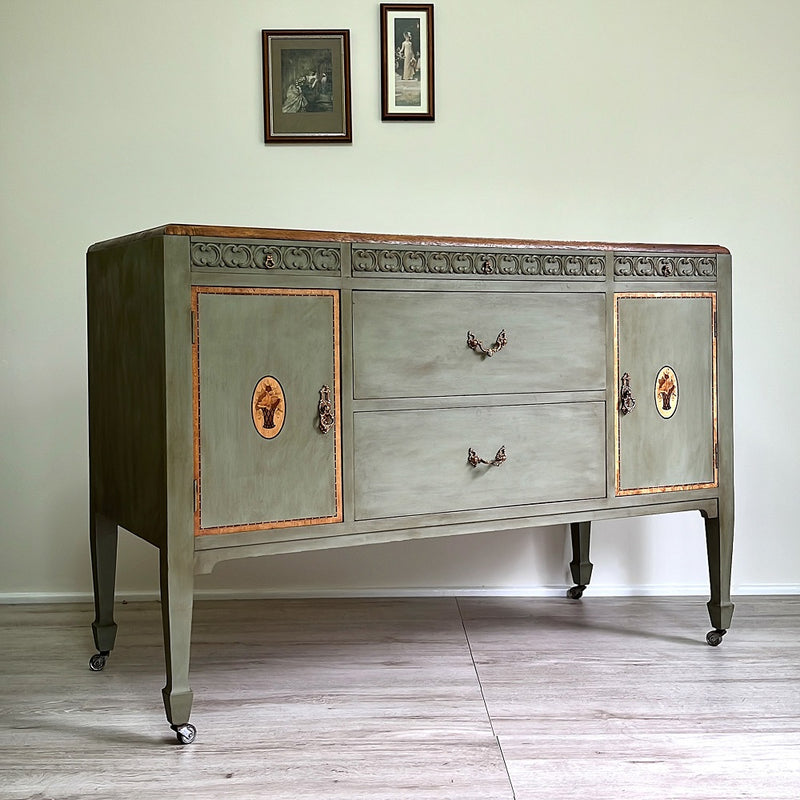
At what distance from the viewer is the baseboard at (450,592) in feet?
9.11

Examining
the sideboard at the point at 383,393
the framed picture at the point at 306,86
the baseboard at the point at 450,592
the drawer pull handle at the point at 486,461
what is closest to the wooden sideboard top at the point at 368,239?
the sideboard at the point at 383,393

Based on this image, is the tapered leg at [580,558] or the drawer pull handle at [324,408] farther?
the tapered leg at [580,558]

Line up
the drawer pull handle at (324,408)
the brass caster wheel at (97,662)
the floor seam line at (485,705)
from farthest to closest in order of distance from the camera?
1. the brass caster wheel at (97,662)
2. the drawer pull handle at (324,408)
3. the floor seam line at (485,705)

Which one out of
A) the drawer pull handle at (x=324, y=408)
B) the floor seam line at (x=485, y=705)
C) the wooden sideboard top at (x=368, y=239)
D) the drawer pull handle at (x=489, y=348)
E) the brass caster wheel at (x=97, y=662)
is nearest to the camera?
the floor seam line at (x=485, y=705)

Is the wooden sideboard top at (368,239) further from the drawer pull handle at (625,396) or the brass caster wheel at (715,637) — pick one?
the brass caster wheel at (715,637)

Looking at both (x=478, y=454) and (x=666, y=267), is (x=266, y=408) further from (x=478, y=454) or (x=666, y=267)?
(x=666, y=267)

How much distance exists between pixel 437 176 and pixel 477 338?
2.96 feet

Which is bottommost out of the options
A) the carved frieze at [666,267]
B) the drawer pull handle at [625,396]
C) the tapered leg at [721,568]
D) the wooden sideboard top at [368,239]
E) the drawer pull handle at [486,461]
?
the tapered leg at [721,568]

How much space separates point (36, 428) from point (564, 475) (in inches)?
62.0

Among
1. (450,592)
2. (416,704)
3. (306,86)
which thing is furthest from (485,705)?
(306,86)

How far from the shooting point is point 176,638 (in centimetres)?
177

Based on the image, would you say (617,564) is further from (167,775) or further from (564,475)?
(167,775)

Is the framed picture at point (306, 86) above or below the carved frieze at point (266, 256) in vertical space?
above

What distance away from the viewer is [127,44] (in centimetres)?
269
